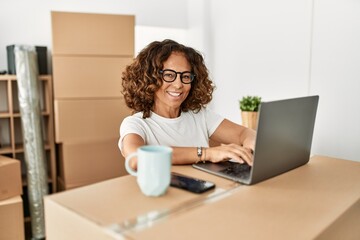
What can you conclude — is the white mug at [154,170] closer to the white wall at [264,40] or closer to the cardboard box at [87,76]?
the white wall at [264,40]

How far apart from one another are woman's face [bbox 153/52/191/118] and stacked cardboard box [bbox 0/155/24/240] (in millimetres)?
1422

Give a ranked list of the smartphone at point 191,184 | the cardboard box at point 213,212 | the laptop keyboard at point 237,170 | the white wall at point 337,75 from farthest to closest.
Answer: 1. the white wall at point 337,75
2. the laptop keyboard at point 237,170
3. the smartphone at point 191,184
4. the cardboard box at point 213,212

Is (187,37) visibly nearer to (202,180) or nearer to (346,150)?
(346,150)

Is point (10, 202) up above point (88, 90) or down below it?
below

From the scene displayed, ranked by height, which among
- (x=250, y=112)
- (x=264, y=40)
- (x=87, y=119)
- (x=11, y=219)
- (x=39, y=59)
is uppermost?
(x=264, y=40)

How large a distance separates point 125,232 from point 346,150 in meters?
1.86

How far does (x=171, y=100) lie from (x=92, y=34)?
1451 millimetres

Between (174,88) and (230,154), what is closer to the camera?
(230,154)

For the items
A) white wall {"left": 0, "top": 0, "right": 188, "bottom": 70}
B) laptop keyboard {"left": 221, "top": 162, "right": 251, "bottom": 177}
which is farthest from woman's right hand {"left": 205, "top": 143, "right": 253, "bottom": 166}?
white wall {"left": 0, "top": 0, "right": 188, "bottom": 70}

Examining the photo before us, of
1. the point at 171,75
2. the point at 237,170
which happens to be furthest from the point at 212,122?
the point at 237,170

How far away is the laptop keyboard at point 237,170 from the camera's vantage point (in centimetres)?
108

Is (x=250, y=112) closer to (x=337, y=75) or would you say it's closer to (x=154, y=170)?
(x=337, y=75)

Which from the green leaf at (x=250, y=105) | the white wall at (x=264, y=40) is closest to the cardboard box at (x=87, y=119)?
the white wall at (x=264, y=40)

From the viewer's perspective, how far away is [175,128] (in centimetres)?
157
